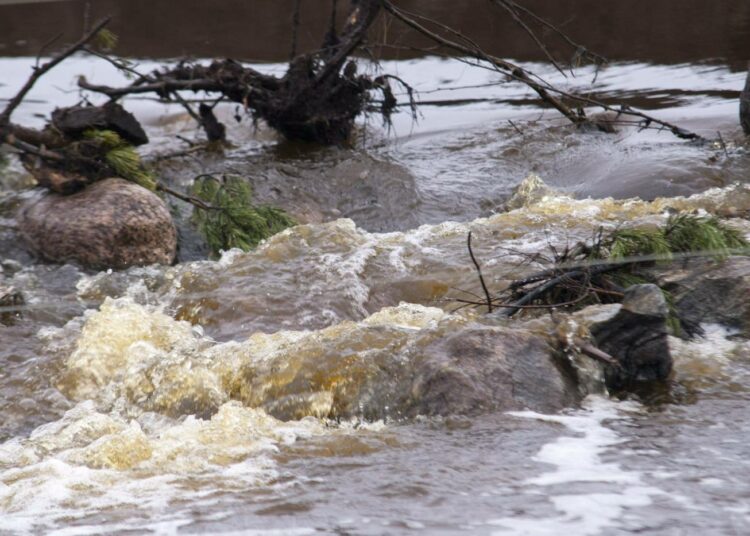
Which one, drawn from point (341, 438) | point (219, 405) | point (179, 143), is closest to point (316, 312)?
point (219, 405)

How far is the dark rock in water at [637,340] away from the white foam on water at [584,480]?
22 centimetres

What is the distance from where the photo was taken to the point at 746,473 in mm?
3152

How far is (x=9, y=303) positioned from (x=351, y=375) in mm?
2322

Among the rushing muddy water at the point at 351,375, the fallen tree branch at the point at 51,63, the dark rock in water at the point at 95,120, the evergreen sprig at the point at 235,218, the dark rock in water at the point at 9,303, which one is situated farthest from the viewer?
the dark rock in water at the point at 95,120

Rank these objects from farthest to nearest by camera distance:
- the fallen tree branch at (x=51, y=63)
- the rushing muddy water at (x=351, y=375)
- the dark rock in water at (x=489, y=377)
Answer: the fallen tree branch at (x=51, y=63) → the dark rock in water at (x=489, y=377) → the rushing muddy water at (x=351, y=375)

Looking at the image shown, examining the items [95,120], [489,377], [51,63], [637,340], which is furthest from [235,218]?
[637,340]

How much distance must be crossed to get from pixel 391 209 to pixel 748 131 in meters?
2.88

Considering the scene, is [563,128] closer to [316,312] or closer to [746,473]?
[316,312]

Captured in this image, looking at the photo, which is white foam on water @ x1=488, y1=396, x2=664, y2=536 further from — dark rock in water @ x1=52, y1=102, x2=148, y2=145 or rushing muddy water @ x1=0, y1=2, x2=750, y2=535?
dark rock in water @ x1=52, y1=102, x2=148, y2=145

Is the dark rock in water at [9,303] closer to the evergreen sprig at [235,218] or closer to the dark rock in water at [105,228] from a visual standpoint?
the dark rock in water at [105,228]

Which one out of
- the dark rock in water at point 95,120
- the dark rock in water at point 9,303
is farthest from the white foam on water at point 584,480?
the dark rock in water at point 95,120

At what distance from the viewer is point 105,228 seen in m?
6.22

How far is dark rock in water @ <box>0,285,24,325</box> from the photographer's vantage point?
17.9ft

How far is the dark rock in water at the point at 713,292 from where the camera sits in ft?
14.7
